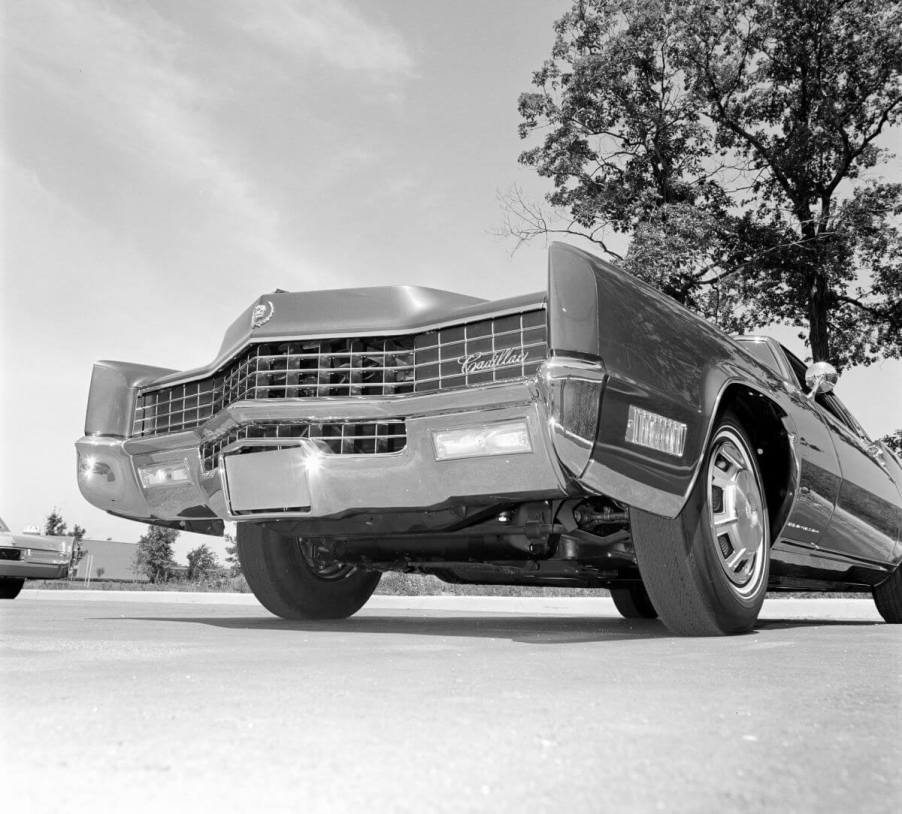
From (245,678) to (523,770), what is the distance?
1.01 metres

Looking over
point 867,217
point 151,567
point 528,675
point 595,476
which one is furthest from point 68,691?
point 151,567

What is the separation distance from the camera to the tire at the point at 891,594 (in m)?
5.58

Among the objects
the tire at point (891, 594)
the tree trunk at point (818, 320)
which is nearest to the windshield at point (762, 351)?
the tire at point (891, 594)

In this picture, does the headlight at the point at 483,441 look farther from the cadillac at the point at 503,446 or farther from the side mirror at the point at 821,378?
the side mirror at the point at 821,378

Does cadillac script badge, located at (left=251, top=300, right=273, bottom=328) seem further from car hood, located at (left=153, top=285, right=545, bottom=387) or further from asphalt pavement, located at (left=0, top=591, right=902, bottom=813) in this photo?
asphalt pavement, located at (left=0, top=591, right=902, bottom=813)

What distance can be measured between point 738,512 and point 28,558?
31.2 feet

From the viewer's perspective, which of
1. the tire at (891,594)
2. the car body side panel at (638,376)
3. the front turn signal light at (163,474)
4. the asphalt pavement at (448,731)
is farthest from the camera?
the tire at (891,594)

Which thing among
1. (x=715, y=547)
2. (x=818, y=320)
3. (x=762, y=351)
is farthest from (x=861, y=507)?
(x=818, y=320)

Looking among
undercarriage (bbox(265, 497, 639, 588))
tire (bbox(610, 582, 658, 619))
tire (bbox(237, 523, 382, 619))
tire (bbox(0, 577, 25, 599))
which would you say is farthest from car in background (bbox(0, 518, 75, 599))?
undercarriage (bbox(265, 497, 639, 588))

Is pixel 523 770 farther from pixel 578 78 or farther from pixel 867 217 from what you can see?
pixel 578 78

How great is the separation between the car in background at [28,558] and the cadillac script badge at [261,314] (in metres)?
8.22

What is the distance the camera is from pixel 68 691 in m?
1.76

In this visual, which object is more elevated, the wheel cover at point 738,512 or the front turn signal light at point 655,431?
the front turn signal light at point 655,431

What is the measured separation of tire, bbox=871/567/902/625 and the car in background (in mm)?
9094
